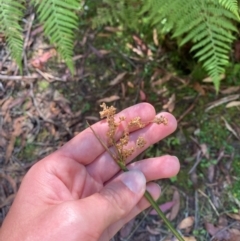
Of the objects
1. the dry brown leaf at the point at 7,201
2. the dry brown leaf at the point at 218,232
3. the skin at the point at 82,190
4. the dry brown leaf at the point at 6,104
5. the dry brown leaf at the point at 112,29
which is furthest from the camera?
the dry brown leaf at the point at 112,29

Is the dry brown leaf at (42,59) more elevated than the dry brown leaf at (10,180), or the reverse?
the dry brown leaf at (42,59)

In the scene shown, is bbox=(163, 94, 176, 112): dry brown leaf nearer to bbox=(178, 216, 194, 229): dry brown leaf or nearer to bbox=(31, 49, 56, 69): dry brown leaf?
bbox=(178, 216, 194, 229): dry brown leaf

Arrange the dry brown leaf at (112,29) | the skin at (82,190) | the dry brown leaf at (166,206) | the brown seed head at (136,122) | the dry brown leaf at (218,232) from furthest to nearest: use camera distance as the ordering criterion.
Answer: the dry brown leaf at (112,29), the dry brown leaf at (166,206), the dry brown leaf at (218,232), the brown seed head at (136,122), the skin at (82,190)

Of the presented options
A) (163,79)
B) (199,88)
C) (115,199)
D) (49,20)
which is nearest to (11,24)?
(49,20)

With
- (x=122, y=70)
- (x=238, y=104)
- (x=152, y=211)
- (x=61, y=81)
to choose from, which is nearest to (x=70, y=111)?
(x=61, y=81)

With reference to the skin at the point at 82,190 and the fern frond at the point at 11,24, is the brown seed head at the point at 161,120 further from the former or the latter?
the fern frond at the point at 11,24

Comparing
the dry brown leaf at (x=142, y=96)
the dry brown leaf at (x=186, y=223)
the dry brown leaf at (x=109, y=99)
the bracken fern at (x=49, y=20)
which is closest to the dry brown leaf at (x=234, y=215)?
the dry brown leaf at (x=186, y=223)

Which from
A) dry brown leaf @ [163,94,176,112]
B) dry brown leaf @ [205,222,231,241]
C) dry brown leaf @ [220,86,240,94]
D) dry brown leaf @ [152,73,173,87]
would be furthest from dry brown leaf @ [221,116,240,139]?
dry brown leaf @ [205,222,231,241]

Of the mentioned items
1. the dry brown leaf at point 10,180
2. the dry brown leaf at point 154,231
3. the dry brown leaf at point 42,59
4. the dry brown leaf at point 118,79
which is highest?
the dry brown leaf at point 42,59
